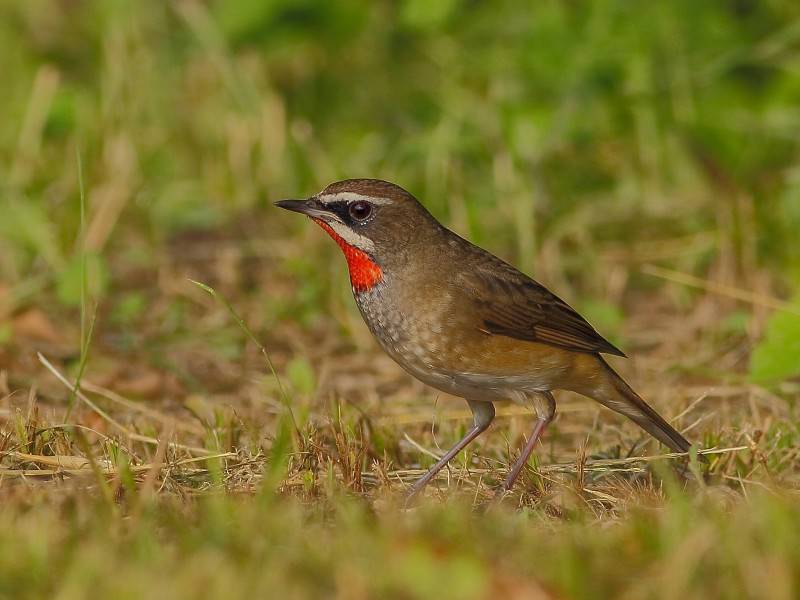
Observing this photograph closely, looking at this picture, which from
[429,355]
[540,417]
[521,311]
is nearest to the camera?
[429,355]

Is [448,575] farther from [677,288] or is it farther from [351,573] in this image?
[677,288]

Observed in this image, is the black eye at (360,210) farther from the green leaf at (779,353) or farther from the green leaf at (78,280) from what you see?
the green leaf at (78,280)

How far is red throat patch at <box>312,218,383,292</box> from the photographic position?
5816 millimetres

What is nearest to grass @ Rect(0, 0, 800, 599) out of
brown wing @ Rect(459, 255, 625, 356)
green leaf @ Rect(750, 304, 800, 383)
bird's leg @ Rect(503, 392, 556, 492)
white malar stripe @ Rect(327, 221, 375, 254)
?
green leaf @ Rect(750, 304, 800, 383)

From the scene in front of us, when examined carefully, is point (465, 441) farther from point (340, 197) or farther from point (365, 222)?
point (340, 197)

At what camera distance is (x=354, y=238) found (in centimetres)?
589

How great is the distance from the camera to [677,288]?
8.74 m

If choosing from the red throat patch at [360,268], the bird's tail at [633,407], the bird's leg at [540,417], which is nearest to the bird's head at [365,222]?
the red throat patch at [360,268]

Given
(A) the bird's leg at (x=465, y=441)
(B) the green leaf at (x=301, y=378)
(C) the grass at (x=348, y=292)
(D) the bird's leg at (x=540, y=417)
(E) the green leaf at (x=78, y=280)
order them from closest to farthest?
1. (C) the grass at (x=348, y=292)
2. (A) the bird's leg at (x=465, y=441)
3. (D) the bird's leg at (x=540, y=417)
4. (B) the green leaf at (x=301, y=378)
5. (E) the green leaf at (x=78, y=280)

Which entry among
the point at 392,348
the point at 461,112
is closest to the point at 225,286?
the point at 461,112

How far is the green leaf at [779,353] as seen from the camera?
614 cm

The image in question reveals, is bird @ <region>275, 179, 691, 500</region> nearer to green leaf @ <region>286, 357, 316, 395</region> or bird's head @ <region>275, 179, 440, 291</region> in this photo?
bird's head @ <region>275, 179, 440, 291</region>

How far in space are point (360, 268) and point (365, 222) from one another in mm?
204

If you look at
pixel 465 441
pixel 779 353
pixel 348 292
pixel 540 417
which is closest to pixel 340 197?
pixel 465 441
